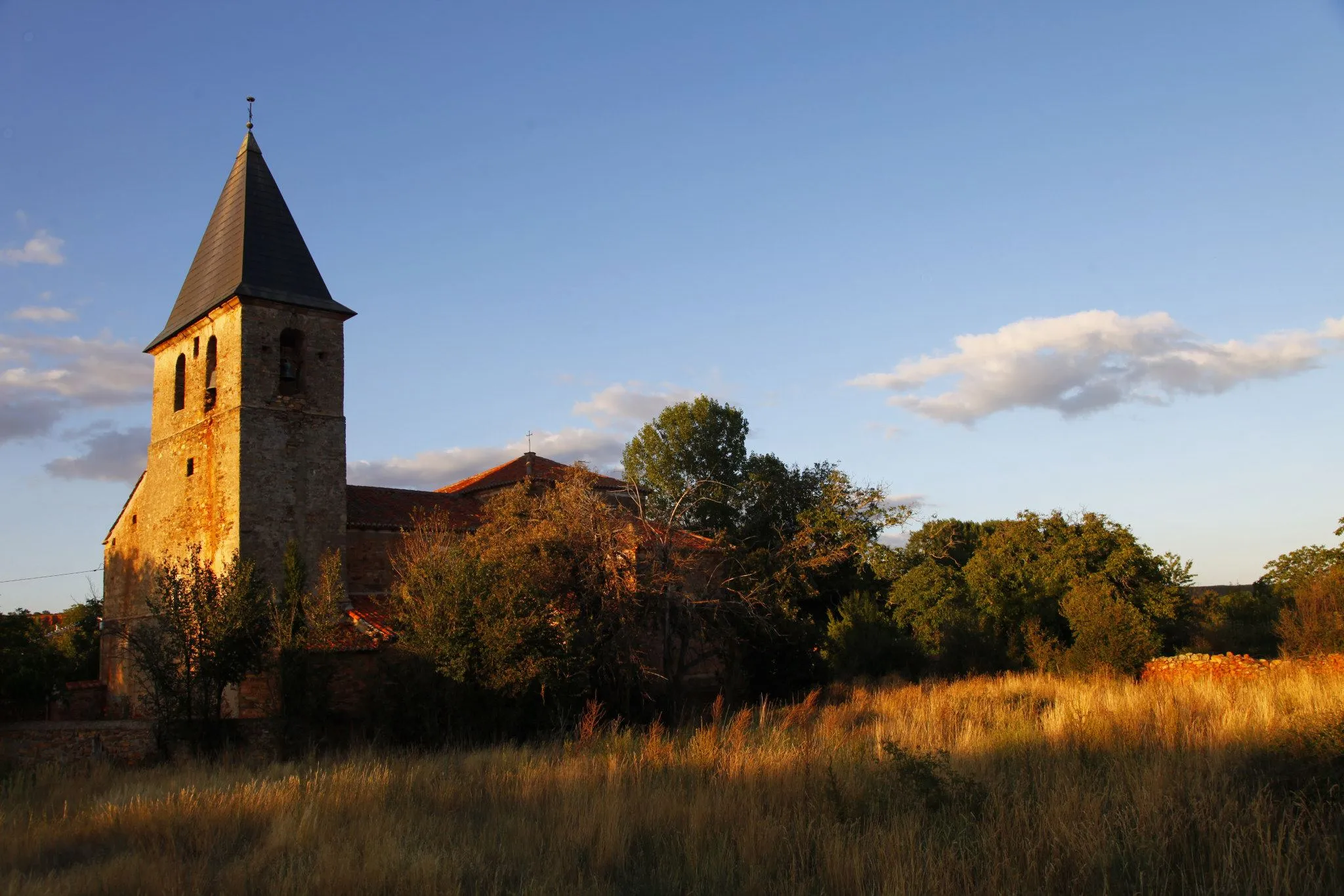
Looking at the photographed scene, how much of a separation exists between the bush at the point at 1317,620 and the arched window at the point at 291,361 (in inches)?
882

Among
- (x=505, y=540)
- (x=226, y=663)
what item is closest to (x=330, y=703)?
(x=226, y=663)

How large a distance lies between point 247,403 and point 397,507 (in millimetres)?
4917

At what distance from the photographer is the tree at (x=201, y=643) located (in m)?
16.8

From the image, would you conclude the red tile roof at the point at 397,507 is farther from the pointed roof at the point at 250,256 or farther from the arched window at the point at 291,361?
the pointed roof at the point at 250,256

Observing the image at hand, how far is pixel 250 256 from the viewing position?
2230 cm

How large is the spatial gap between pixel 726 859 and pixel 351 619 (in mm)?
14732

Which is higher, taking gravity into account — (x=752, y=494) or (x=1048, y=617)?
(x=752, y=494)

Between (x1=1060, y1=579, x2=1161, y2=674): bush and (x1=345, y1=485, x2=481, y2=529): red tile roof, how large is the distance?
1479 centimetres

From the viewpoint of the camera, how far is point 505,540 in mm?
18453

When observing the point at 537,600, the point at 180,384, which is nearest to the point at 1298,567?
the point at 537,600

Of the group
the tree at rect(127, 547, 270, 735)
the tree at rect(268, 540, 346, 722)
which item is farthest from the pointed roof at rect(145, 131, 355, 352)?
the tree at rect(127, 547, 270, 735)

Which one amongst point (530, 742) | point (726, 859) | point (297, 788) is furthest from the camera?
point (530, 742)

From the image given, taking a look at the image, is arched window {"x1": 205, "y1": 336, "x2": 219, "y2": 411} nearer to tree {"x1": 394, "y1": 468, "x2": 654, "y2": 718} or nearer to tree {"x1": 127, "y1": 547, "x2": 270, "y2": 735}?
tree {"x1": 127, "y1": 547, "x2": 270, "y2": 735}

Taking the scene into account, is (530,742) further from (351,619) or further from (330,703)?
(351,619)
